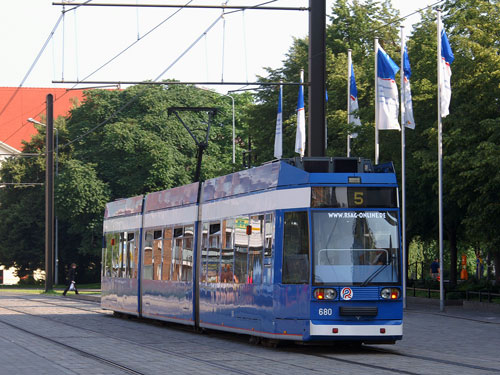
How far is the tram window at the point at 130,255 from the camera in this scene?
2469 cm

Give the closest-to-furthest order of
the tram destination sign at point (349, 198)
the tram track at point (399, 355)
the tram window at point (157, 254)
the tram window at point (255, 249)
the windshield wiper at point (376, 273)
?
the tram track at point (399, 355) → the windshield wiper at point (376, 273) → the tram destination sign at point (349, 198) → the tram window at point (255, 249) → the tram window at point (157, 254)

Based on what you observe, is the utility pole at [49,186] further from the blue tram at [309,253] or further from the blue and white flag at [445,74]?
the blue tram at [309,253]

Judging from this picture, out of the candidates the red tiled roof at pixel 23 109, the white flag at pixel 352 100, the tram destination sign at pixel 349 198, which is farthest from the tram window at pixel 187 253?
the red tiled roof at pixel 23 109

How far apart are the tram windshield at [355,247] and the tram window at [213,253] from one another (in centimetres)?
366

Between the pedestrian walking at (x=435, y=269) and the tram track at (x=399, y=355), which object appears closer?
the tram track at (x=399, y=355)

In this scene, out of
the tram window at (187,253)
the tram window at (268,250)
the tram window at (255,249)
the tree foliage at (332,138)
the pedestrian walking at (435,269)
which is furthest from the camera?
the pedestrian walking at (435,269)

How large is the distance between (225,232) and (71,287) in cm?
3052

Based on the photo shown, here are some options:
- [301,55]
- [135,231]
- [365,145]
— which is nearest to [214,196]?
[135,231]

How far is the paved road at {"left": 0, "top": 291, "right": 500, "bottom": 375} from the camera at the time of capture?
40.9 ft

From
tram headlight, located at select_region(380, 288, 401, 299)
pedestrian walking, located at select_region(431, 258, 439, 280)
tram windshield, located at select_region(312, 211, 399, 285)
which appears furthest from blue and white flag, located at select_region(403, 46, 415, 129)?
pedestrian walking, located at select_region(431, 258, 439, 280)

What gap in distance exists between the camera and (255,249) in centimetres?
1619

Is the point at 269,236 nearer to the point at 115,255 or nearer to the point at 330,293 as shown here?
the point at 330,293

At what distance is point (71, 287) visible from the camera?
47000mm

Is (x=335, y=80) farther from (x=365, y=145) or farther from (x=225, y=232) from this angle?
(x=225, y=232)
